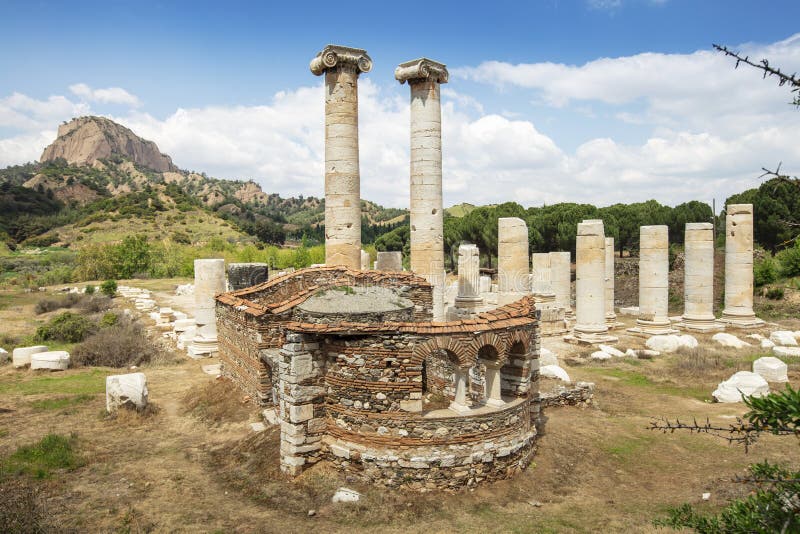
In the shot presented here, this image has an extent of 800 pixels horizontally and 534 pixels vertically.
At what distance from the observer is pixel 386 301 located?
10.9 m

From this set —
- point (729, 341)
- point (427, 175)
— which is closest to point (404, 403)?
point (427, 175)

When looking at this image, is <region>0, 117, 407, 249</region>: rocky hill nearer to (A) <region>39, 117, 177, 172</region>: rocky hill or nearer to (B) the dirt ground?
(A) <region>39, 117, 177, 172</region>: rocky hill

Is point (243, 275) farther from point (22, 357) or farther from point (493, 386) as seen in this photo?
point (493, 386)

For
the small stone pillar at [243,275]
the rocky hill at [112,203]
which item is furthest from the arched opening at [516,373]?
the rocky hill at [112,203]

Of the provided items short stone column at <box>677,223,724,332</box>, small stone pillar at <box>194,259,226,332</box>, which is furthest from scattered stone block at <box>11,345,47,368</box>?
short stone column at <box>677,223,724,332</box>

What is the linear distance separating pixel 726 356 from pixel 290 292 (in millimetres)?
14579

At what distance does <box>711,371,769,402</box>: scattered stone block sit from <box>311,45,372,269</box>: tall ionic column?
402 inches

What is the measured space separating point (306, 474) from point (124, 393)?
5.56 m

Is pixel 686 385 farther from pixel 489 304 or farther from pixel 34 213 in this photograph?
pixel 34 213

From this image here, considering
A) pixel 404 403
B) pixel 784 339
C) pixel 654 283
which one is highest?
pixel 654 283

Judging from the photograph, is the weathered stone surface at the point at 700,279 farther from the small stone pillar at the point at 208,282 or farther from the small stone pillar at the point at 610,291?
the small stone pillar at the point at 208,282

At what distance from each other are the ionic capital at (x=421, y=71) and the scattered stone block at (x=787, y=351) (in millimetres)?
14587

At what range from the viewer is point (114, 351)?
16609 mm

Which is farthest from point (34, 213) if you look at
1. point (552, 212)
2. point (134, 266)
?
point (552, 212)
